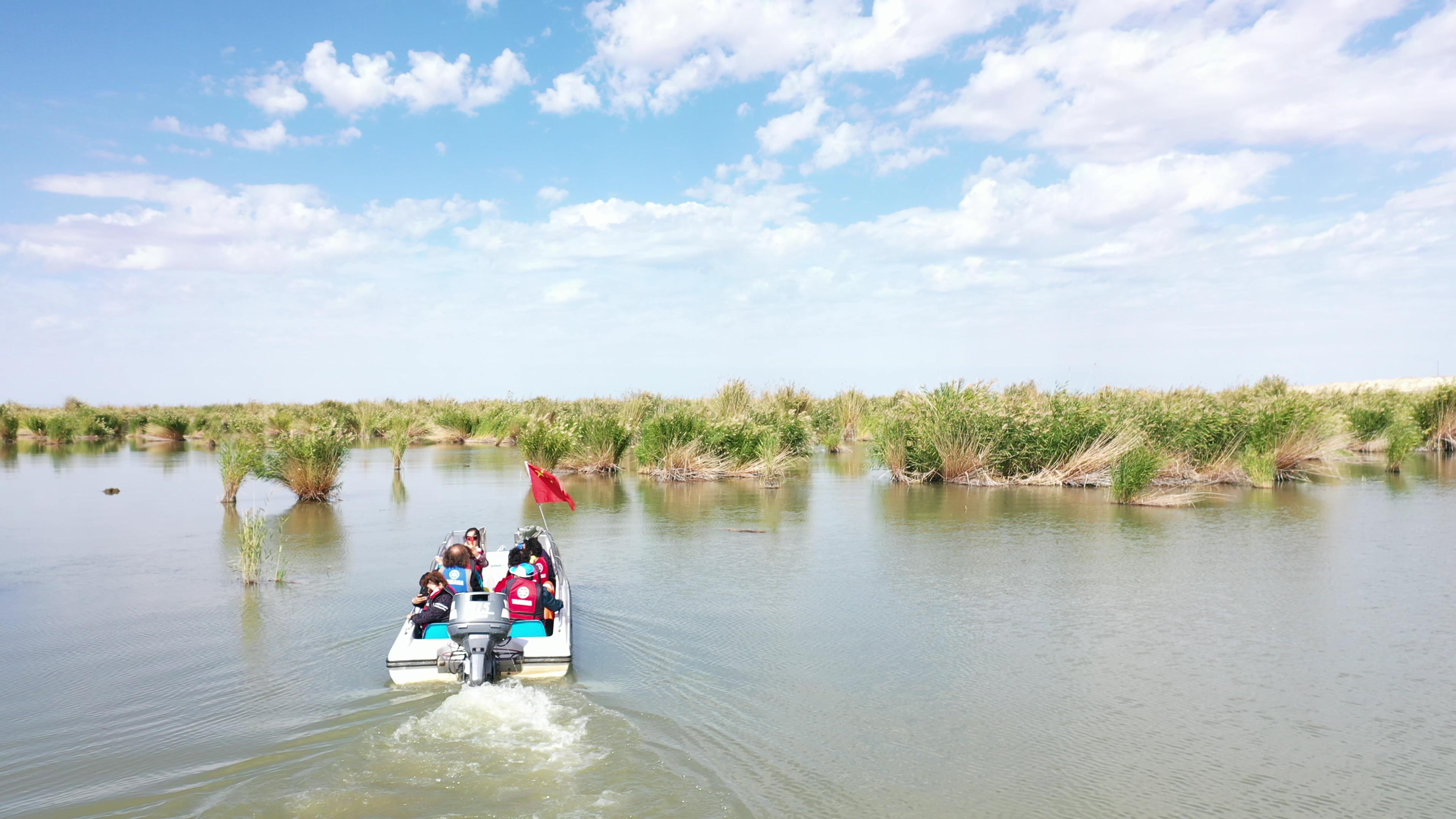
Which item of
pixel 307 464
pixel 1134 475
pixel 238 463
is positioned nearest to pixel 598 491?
pixel 307 464

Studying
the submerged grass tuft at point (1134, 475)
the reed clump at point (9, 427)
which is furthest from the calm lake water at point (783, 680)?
the reed clump at point (9, 427)

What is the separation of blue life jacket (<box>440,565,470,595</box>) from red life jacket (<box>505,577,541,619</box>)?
3.38 ft

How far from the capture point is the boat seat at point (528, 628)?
23.7ft

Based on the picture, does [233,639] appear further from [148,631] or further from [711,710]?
[711,710]

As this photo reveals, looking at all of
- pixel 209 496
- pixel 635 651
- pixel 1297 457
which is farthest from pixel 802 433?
pixel 635 651

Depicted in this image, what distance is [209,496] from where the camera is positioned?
725 inches

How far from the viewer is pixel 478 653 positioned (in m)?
6.49

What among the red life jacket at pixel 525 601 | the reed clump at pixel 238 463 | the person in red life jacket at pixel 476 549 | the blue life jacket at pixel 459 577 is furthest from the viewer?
the reed clump at pixel 238 463

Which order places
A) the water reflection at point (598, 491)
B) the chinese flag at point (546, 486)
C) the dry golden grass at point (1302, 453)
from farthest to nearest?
the dry golden grass at point (1302, 453)
the water reflection at point (598, 491)
the chinese flag at point (546, 486)

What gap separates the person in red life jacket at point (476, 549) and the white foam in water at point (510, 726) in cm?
215

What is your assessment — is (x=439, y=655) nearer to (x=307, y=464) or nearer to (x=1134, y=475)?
(x=307, y=464)

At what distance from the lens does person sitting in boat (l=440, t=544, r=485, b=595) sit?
8188 mm

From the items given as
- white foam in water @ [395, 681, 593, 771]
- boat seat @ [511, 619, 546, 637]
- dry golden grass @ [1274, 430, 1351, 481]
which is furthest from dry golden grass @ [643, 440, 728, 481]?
white foam in water @ [395, 681, 593, 771]

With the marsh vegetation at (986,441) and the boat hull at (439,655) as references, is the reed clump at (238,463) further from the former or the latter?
the boat hull at (439,655)
